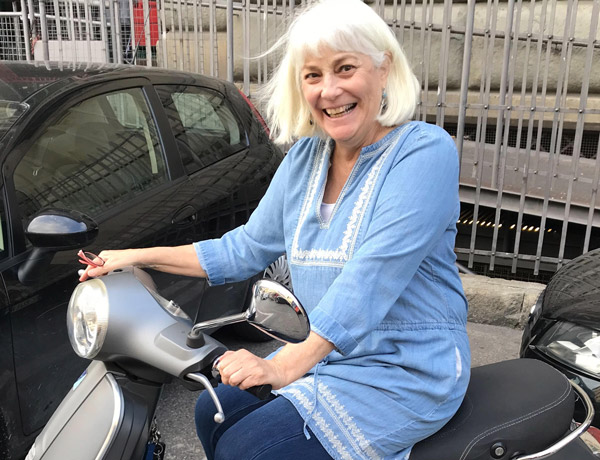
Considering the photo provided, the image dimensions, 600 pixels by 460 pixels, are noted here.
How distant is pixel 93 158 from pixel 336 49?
1.67 metres

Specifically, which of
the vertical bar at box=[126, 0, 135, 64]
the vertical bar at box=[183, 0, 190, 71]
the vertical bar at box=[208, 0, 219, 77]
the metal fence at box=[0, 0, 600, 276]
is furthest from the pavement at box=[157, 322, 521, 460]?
the vertical bar at box=[126, 0, 135, 64]

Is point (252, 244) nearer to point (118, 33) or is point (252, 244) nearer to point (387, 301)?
point (387, 301)

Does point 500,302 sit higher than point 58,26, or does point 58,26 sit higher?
point 58,26

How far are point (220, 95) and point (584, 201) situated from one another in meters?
2.72

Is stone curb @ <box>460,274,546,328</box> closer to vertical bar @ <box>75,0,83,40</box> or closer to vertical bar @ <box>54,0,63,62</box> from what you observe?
vertical bar @ <box>75,0,83,40</box>

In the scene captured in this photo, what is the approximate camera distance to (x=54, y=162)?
2605 millimetres

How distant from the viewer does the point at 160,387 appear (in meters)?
1.38

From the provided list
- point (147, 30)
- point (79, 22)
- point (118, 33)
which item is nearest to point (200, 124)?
point (147, 30)

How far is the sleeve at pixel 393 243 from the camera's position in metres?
1.30

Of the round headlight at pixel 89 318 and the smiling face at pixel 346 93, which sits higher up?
the smiling face at pixel 346 93

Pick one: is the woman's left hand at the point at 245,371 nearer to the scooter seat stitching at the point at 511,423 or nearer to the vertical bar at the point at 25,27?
the scooter seat stitching at the point at 511,423

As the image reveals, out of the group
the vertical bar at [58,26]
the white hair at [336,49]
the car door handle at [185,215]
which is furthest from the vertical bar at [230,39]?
the white hair at [336,49]

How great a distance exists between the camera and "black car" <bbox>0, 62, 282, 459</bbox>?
2.27m

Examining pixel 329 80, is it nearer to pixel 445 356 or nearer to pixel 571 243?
pixel 445 356
